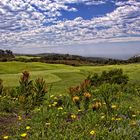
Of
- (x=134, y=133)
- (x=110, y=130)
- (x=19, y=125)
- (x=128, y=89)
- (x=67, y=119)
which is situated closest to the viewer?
(x=134, y=133)

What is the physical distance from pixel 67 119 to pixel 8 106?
7.36 ft

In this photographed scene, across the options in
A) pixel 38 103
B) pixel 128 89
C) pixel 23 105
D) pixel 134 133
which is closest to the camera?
pixel 134 133

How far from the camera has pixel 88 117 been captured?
8.07m

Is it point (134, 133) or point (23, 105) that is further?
point (23, 105)

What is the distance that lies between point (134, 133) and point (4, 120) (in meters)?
3.22

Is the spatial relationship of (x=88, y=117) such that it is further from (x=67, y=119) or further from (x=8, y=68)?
(x=8, y=68)

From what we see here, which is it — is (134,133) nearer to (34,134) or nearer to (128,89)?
(34,134)

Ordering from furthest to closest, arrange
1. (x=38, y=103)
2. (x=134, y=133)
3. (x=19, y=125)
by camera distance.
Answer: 1. (x=38, y=103)
2. (x=19, y=125)
3. (x=134, y=133)

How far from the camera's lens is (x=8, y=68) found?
163 feet

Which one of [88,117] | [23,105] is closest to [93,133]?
[88,117]

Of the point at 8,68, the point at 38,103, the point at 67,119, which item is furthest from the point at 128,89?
the point at 8,68

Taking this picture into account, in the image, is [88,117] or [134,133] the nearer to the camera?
[134,133]

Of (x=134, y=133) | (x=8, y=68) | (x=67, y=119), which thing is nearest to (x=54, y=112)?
(x=67, y=119)

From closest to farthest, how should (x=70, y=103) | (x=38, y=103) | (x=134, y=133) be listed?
(x=134, y=133), (x=38, y=103), (x=70, y=103)
